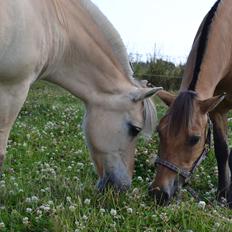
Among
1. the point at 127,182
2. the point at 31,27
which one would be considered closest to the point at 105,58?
the point at 31,27

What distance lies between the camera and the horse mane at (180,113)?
4.72m

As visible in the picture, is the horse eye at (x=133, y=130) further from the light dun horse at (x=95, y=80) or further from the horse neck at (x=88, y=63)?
the horse neck at (x=88, y=63)

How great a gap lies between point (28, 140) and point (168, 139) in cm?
319

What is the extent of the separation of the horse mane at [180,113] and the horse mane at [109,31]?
27.9 inches

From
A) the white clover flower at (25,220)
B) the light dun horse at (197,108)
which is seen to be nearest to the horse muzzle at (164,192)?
the light dun horse at (197,108)

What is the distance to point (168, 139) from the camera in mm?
4715

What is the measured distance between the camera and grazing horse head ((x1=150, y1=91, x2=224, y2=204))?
4695mm

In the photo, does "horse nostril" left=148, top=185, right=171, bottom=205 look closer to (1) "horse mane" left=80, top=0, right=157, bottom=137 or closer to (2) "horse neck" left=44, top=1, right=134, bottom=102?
(1) "horse mane" left=80, top=0, right=157, bottom=137

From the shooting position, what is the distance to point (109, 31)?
5.08m

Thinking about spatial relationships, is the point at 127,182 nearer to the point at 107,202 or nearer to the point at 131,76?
the point at 107,202

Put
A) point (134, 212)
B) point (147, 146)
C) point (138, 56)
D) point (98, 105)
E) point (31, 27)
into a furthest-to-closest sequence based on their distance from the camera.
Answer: point (138, 56) → point (147, 146) → point (98, 105) → point (31, 27) → point (134, 212)

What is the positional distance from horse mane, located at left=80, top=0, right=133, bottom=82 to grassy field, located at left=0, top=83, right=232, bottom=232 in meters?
1.31

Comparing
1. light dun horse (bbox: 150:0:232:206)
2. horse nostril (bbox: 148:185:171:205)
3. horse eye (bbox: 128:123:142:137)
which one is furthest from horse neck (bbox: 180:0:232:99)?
horse nostril (bbox: 148:185:171:205)

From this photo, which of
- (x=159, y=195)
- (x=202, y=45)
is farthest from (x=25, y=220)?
(x=202, y=45)
